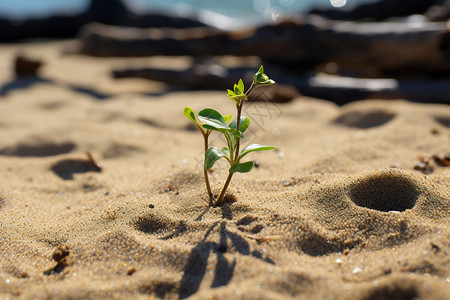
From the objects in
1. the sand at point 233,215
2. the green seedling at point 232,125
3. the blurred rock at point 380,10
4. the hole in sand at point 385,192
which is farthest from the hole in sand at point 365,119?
the blurred rock at point 380,10

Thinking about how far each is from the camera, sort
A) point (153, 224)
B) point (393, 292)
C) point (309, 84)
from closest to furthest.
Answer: point (393, 292) → point (153, 224) → point (309, 84)

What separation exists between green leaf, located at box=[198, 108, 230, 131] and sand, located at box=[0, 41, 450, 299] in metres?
0.42

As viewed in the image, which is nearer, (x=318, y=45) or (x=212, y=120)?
(x=212, y=120)

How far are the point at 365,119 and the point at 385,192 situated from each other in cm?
143

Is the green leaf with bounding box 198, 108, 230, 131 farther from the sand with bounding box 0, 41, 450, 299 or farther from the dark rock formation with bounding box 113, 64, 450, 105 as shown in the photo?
the dark rock formation with bounding box 113, 64, 450, 105

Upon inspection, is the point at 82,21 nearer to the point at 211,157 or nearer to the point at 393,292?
the point at 211,157

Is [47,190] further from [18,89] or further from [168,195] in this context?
[18,89]

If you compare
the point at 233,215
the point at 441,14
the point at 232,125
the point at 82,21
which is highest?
the point at 441,14

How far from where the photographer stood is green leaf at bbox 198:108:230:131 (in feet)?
5.12

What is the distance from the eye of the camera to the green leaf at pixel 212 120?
156cm

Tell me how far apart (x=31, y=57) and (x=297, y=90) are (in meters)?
3.64

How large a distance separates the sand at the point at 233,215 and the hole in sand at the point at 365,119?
0.05 feet

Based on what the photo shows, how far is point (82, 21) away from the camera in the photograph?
8.73 meters

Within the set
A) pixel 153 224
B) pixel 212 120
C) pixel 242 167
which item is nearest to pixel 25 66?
pixel 153 224
